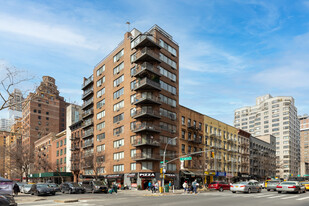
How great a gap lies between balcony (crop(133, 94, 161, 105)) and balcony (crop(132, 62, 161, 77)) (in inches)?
165

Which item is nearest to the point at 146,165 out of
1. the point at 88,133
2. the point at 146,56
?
the point at 146,56

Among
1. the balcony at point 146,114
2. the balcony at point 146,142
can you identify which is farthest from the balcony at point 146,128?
the balcony at point 146,142

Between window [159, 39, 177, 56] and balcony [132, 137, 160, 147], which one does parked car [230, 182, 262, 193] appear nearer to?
balcony [132, 137, 160, 147]

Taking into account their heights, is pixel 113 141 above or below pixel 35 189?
above

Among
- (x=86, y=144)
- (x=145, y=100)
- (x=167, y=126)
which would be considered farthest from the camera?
(x=86, y=144)

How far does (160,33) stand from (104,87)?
1941 centimetres

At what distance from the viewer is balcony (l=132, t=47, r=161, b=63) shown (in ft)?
188

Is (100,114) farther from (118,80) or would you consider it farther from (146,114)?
(146,114)

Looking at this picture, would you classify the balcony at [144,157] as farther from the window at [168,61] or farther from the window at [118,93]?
the window at [168,61]

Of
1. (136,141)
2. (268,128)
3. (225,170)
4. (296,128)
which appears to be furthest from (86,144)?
(296,128)

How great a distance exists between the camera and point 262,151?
106562 millimetres

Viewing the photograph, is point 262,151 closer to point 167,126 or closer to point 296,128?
point 167,126

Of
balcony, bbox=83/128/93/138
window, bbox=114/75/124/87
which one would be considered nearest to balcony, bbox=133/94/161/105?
window, bbox=114/75/124/87

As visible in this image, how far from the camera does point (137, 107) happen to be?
194 ft
